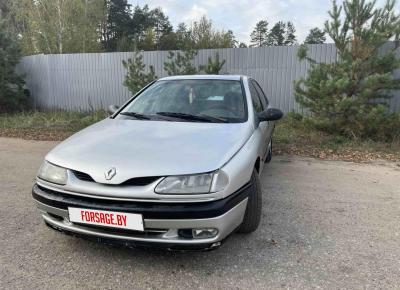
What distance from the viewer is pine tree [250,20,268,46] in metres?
60.1

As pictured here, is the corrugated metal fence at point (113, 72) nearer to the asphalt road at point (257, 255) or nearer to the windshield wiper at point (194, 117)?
the asphalt road at point (257, 255)

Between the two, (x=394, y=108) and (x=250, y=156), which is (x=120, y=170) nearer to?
(x=250, y=156)

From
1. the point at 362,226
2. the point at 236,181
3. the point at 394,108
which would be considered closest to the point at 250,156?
the point at 236,181

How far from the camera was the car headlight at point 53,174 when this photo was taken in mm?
2660

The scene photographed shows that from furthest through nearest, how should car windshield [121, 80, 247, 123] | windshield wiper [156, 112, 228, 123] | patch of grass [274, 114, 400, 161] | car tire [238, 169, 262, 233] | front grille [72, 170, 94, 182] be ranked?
patch of grass [274, 114, 400, 161] < car windshield [121, 80, 247, 123] < windshield wiper [156, 112, 228, 123] < car tire [238, 169, 262, 233] < front grille [72, 170, 94, 182]

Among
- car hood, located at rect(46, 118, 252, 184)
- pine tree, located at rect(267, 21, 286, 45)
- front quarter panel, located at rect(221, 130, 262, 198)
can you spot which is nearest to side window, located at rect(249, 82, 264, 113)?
car hood, located at rect(46, 118, 252, 184)

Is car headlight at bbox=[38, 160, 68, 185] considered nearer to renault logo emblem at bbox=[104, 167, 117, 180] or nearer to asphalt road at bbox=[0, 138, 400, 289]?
renault logo emblem at bbox=[104, 167, 117, 180]

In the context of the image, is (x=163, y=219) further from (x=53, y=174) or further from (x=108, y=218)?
(x=53, y=174)

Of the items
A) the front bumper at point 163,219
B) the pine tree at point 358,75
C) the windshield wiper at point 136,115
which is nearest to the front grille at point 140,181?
the front bumper at point 163,219

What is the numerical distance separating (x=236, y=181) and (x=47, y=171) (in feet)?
4.94

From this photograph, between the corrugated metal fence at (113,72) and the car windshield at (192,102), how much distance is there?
600cm

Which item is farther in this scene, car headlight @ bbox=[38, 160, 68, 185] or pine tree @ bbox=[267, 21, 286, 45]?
pine tree @ bbox=[267, 21, 286, 45]

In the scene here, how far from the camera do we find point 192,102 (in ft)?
12.8

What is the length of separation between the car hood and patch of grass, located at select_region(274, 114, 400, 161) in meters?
3.95
